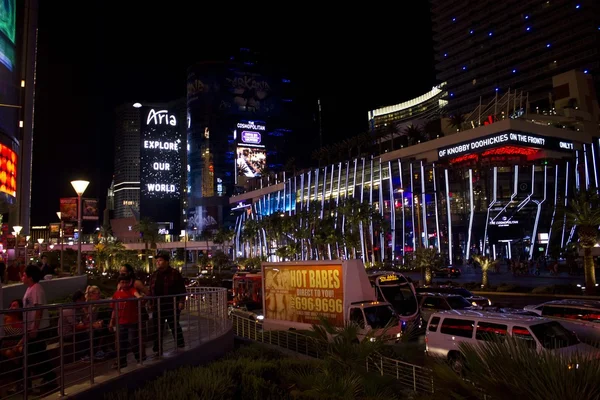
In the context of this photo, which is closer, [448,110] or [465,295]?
[465,295]

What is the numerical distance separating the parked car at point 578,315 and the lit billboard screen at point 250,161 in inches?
4931

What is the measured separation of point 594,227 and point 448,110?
4301 inches

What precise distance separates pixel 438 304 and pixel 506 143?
49496mm

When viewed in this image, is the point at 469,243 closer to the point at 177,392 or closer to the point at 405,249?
the point at 405,249

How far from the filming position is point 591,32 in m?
99.0

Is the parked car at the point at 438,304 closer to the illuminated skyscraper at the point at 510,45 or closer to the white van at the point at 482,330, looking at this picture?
the white van at the point at 482,330

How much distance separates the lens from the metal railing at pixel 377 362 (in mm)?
8227

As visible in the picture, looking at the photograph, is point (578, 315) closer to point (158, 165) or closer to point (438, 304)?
point (438, 304)

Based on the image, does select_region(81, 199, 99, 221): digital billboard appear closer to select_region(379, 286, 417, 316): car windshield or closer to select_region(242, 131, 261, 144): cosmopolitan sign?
select_region(379, 286, 417, 316): car windshield

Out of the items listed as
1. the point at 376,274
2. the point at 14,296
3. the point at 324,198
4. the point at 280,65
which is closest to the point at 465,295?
the point at 376,274

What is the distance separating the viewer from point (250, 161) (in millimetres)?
144125

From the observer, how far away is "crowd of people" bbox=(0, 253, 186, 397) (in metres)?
6.58

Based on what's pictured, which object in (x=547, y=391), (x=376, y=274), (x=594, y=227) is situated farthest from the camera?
(x=594, y=227)

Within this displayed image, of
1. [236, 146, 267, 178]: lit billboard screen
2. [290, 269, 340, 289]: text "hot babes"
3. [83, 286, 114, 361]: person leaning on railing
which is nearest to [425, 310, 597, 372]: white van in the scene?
[290, 269, 340, 289]: text "hot babes"
